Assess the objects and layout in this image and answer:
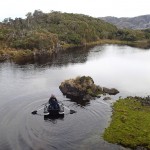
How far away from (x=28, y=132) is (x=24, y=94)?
29723 mm

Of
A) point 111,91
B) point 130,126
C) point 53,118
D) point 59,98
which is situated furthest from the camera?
point 111,91

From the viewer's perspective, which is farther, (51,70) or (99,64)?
(99,64)

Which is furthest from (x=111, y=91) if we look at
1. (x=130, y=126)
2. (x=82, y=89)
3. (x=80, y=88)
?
(x=130, y=126)

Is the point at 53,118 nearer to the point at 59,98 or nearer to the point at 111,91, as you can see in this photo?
the point at 59,98

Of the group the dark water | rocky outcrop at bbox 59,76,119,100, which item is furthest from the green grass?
rocky outcrop at bbox 59,76,119,100

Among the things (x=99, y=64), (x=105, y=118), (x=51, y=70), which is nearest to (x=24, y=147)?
(x=105, y=118)

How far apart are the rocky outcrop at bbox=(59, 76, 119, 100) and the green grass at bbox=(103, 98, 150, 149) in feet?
40.0

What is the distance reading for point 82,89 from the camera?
86125 millimetres

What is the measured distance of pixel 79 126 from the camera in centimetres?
6053

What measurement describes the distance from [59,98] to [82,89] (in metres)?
7.83

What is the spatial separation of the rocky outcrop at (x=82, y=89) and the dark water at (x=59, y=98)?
2599mm

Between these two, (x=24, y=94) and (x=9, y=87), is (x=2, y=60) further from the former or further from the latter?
(x=24, y=94)

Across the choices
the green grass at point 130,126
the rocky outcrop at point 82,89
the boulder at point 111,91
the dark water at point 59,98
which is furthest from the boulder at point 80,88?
the green grass at point 130,126

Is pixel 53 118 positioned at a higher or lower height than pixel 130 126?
higher
